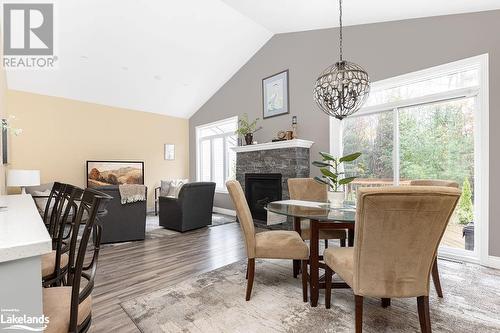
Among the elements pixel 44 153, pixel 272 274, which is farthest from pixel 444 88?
pixel 44 153

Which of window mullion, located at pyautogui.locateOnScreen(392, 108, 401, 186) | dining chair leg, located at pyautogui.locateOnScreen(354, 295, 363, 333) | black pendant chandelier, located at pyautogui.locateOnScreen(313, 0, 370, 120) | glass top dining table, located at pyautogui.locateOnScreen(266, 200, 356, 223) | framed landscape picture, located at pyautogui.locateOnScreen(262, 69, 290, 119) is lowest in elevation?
dining chair leg, located at pyautogui.locateOnScreen(354, 295, 363, 333)

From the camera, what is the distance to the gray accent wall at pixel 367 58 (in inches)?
111

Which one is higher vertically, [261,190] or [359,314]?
[261,190]

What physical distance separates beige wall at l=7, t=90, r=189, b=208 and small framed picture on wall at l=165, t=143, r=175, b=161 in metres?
0.10

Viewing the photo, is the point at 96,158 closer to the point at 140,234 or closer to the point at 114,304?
the point at 140,234

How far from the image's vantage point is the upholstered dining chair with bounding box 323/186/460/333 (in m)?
1.38

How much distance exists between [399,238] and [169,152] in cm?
657

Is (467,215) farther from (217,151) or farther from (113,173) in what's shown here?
(113,173)

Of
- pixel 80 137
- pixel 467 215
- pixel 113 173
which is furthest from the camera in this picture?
pixel 113 173

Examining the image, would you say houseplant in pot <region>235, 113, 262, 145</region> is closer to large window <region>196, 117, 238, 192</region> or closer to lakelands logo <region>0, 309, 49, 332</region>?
large window <region>196, 117, 238, 192</region>

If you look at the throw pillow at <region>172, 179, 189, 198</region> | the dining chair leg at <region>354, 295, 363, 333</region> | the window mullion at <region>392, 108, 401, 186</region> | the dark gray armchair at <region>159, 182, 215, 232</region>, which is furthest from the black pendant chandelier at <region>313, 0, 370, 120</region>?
the throw pillow at <region>172, 179, 189, 198</region>

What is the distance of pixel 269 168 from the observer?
4.88 m

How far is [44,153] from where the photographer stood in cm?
529

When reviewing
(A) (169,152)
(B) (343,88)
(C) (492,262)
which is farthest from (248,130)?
(C) (492,262)
